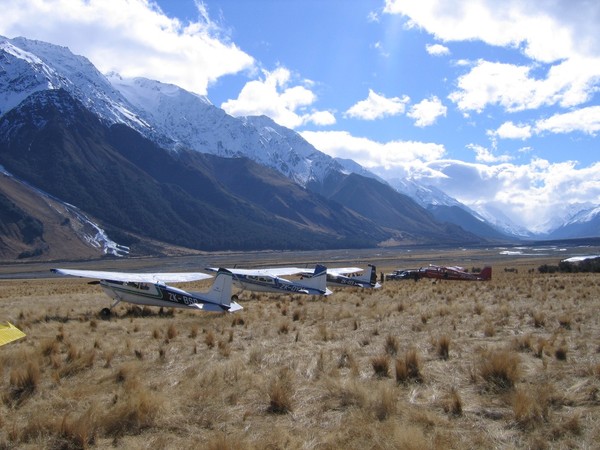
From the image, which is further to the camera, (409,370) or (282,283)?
(282,283)

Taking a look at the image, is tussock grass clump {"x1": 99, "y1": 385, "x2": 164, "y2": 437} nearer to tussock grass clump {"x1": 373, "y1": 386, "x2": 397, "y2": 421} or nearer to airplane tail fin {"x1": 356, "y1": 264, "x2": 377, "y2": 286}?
tussock grass clump {"x1": 373, "y1": 386, "x2": 397, "y2": 421}

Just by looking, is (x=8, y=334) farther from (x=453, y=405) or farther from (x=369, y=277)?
(x=369, y=277)

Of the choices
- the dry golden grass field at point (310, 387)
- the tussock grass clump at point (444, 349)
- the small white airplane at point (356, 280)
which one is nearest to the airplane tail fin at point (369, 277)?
the small white airplane at point (356, 280)

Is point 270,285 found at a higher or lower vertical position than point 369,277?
lower

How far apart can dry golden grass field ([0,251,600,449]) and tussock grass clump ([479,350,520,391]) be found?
3cm

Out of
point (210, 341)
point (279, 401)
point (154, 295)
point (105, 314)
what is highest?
point (154, 295)

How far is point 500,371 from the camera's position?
7.71 m

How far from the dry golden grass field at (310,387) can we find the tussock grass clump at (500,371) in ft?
0.08

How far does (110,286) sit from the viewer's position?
18.5 meters

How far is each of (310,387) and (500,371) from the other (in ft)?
10.3

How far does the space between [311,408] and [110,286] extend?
548 inches

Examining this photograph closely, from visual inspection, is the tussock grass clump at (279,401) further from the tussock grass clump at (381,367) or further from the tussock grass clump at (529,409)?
the tussock grass clump at (529,409)

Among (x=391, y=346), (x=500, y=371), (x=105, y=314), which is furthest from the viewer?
(x=105, y=314)

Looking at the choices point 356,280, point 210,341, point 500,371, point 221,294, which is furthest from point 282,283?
point 500,371
